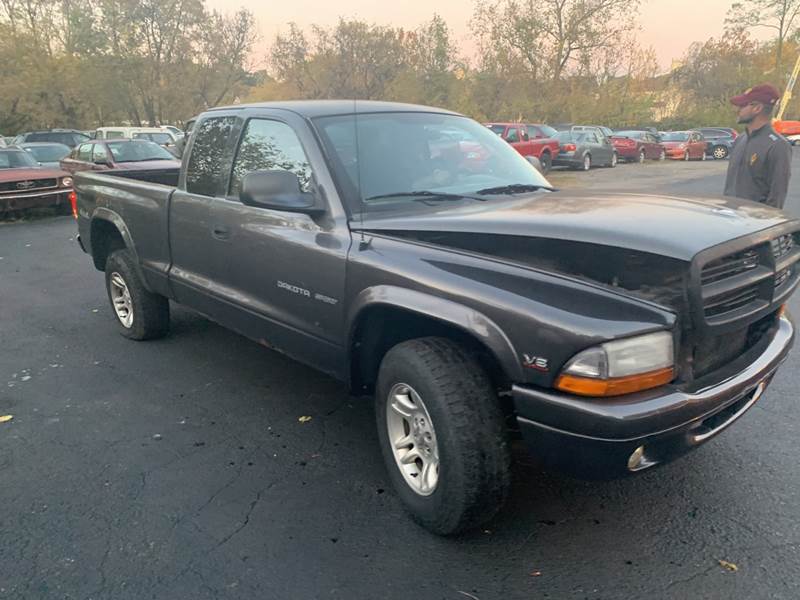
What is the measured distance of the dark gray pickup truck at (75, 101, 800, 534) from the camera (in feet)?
7.58

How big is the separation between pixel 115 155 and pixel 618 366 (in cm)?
1362

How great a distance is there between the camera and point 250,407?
4.15 m

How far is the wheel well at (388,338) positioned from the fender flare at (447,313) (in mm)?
32

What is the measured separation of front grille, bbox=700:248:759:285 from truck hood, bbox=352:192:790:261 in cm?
8

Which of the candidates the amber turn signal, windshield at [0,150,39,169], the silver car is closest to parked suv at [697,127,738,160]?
the silver car

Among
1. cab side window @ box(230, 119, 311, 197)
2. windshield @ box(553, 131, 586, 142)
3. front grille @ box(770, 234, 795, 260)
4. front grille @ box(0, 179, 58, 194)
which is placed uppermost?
cab side window @ box(230, 119, 311, 197)

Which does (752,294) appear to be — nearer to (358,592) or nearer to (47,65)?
(358,592)

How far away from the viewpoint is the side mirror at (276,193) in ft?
10.2

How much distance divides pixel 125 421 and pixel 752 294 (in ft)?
11.3

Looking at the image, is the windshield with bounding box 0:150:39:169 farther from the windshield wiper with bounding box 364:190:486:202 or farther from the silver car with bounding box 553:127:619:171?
the silver car with bounding box 553:127:619:171

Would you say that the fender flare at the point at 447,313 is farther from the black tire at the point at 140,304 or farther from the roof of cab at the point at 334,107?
the black tire at the point at 140,304

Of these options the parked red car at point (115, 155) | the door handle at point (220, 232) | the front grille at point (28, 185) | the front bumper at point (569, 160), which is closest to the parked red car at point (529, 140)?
the front bumper at point (569, 160)

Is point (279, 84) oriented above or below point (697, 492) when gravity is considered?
above

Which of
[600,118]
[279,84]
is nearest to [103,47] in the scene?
[279,84]
